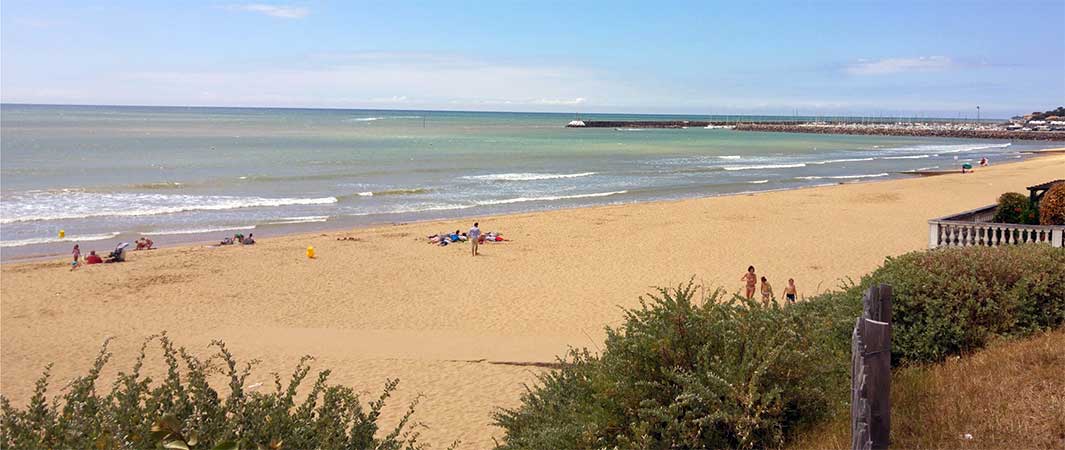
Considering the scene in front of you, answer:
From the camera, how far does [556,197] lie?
39.4 metres

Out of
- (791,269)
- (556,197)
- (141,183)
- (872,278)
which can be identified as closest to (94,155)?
(141,183)

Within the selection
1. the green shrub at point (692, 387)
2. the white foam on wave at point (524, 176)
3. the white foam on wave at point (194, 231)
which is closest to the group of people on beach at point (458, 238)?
the white foam on wave at point (194, 231)

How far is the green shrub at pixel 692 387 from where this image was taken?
5484 millimetres

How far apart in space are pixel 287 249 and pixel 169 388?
18.9m

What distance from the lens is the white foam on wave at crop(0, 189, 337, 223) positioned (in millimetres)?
30828

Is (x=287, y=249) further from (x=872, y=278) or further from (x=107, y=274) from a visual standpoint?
(x=872, y=278)

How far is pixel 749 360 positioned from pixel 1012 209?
1022 cm

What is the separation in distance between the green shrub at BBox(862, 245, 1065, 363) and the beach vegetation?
0.04 feet

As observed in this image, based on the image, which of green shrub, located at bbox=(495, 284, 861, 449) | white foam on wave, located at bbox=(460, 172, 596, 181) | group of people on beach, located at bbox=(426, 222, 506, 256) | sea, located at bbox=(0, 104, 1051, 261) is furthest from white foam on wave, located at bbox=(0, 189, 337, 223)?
green shrub, located at bbox=(495, 284, 861, 449)

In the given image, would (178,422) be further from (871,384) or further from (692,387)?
(871,384)

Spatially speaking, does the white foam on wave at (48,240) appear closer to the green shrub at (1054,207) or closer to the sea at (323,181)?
the sea at (323,181)

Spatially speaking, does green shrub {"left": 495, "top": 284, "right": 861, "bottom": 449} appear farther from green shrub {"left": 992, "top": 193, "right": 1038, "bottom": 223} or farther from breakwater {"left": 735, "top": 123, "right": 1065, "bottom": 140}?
breakwater {"left": 735, "top": 123, "right": 1065, "bottom": 140}

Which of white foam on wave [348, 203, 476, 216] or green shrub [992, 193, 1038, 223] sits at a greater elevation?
green shrub [992, 193, 1038, 223]

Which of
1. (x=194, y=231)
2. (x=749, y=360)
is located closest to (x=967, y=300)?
(x=749, y=360)
